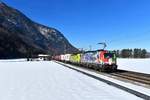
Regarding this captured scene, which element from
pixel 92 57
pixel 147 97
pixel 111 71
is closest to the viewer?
pixel 147 97

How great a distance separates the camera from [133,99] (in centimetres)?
1593

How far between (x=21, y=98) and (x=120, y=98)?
4737 millimetres

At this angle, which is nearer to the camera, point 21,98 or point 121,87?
point 21,98

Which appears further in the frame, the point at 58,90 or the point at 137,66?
the point at 137,66

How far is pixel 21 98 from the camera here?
1622cm

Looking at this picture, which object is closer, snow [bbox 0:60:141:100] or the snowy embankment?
snow [bbox 0:60:141:100]

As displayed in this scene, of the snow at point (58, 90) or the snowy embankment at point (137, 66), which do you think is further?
the snowy embankment at point (137, 66)

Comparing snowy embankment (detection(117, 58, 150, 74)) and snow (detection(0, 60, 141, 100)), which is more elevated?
snowy embankment (detection(117, 58, 150, 74))

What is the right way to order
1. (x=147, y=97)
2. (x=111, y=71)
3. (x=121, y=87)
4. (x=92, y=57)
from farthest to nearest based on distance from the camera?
(x=92, y=57), (x=111, y=71), (x=121, y=87), (x=147, y=97)

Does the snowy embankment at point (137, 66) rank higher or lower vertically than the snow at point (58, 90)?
higher

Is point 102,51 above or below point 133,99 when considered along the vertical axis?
above

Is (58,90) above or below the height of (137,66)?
below

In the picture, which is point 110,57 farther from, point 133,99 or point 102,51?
point 133,99

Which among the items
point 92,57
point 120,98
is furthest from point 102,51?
point 120,98
